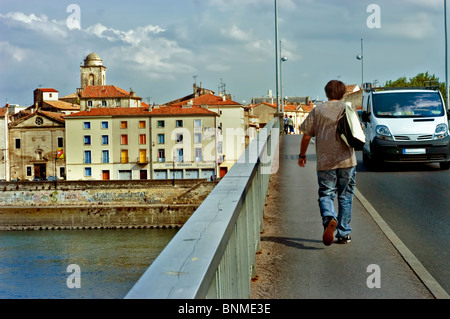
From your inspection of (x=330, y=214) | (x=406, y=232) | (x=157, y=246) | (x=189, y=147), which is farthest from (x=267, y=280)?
(x=189, y=147)

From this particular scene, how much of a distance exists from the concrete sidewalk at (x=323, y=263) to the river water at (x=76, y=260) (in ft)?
93.5

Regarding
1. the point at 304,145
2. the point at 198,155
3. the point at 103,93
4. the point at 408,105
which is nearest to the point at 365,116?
the point at 408,105

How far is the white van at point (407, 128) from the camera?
12984 millimetres

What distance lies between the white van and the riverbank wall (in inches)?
1797

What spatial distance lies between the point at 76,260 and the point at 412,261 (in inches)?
1842

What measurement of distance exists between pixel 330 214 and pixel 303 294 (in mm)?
1379

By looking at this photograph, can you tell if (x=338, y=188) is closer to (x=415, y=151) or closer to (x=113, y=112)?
(x=415, y=151)

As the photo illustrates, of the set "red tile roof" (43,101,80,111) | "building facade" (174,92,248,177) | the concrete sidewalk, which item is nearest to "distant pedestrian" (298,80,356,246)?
the concrete sidewalk

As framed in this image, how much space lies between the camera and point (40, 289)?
4122 centimetres

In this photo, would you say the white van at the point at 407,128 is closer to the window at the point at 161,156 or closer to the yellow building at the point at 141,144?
the yellow building at the point at 141,144

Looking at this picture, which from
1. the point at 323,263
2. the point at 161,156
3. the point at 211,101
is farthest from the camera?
the point at 211,101

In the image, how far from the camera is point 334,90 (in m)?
5.96

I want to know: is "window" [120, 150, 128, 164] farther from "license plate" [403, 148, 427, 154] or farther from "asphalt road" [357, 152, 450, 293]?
"license plate" [403, 148, 427, 154]
